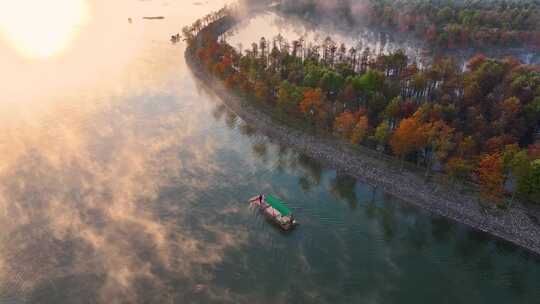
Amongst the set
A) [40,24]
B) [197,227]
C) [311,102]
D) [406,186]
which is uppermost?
[40,24]

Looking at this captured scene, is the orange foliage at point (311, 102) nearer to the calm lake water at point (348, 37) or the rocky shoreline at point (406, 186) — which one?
the rocky shoreline at point (406, 186)

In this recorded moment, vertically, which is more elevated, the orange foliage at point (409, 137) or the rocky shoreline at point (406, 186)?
the orange foliage at point (409, 137)

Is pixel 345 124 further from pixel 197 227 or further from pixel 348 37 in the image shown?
pixel 348 37

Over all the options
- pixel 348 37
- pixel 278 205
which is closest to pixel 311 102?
pixel 278 205

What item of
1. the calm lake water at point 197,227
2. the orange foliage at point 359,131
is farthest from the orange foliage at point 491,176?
the orange foliage at point 359,131

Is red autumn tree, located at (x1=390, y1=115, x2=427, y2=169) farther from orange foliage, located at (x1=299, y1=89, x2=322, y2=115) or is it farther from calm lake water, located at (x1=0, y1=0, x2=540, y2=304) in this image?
orange foliage, located at (x1=299, y1=89, x2=322, y2=115)

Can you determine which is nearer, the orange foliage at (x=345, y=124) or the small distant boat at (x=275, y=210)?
the small distant boat at (x=275, y=210)
